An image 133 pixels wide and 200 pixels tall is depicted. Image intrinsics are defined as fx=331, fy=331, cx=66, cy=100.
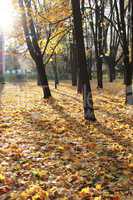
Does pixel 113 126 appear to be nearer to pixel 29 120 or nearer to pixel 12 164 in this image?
pixel 29 120

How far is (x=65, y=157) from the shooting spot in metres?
7.07

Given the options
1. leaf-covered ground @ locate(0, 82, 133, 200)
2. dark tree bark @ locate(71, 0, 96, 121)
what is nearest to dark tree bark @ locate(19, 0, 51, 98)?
leaf-covered ground @ locate(0, 82, 133, 200)

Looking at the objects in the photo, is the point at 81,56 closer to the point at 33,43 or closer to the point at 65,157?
the point at 65,157

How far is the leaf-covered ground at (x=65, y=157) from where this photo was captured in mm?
5410

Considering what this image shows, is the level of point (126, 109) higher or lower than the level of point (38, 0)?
lower

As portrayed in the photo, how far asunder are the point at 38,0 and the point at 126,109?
11.9m

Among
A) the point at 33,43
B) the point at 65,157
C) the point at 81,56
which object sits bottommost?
the point at 65,157

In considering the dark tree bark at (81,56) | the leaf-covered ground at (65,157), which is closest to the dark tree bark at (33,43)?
the leaf-covered ground at (65,157)

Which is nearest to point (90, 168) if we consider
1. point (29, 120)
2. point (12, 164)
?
point (12, 164)

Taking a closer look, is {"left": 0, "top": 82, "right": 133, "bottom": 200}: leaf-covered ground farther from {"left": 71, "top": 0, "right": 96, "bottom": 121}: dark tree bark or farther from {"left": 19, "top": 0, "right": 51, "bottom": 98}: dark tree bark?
{"left": 19, "top": 0, "right": 51, "bottom": 98}: dark tree bark

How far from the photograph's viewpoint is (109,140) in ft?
28.3

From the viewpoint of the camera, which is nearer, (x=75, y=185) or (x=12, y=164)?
(x=75, y=185)

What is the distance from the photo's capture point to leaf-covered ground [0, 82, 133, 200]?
5410 mm

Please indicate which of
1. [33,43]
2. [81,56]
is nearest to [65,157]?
[81,56]
